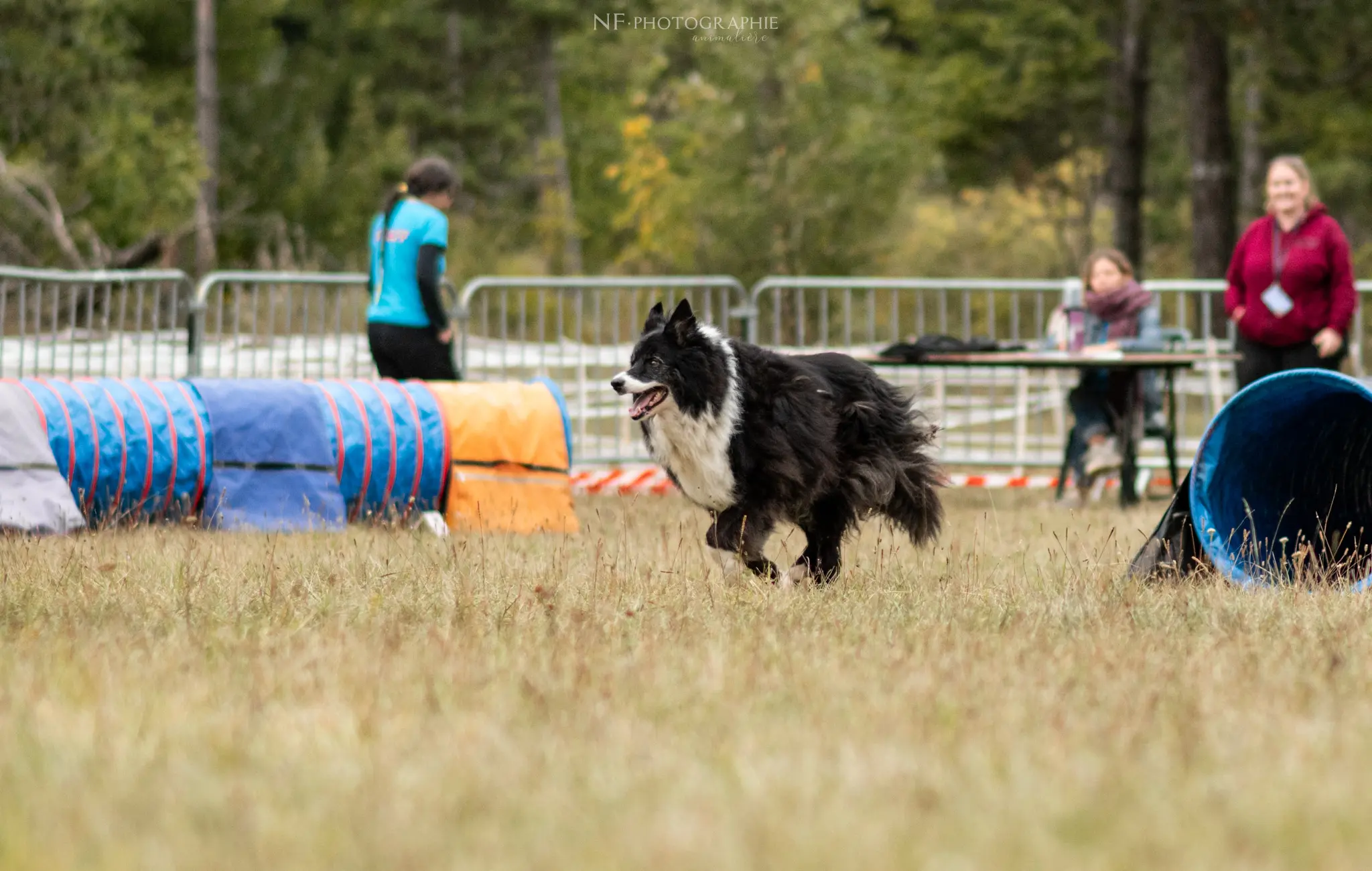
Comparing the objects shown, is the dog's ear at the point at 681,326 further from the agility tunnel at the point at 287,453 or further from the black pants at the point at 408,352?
the black pants at the point at 408,352

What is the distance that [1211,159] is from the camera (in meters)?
21.6

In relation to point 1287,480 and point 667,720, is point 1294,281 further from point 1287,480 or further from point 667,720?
point 667,720

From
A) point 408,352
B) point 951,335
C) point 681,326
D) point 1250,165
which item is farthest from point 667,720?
point 1250,165

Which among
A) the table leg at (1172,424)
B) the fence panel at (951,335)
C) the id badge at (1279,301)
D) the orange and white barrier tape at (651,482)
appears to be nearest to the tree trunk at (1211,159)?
the fence panel at (951,335)

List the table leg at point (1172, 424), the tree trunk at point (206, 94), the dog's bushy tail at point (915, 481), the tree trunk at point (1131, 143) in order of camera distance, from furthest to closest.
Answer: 1. the tree trunk at point (206, 94)
2. the tree trunk at point (1131, 143)
3. the table leg at point (1172, 424)
4. the dog's bushy tail at point (915, 481)

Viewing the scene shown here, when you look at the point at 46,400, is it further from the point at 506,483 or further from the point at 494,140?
the point at 494,140

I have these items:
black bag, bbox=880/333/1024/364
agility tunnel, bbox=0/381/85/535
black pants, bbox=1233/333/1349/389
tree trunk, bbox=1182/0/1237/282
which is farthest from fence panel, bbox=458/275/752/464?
tree trunk, bbox=1182/0/1237/282

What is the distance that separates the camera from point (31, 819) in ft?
9.82

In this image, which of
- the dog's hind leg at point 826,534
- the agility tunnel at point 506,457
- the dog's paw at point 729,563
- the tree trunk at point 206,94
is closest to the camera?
the dog's paw at point 729,563

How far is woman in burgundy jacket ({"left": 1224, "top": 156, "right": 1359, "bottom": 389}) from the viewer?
9.64 m

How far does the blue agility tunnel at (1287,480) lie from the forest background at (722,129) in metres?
14.1

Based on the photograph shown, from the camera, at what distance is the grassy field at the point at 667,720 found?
2906mm

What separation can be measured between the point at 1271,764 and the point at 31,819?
2351 mm

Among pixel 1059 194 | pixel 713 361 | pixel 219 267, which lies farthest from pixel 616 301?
pixel 1059 194
